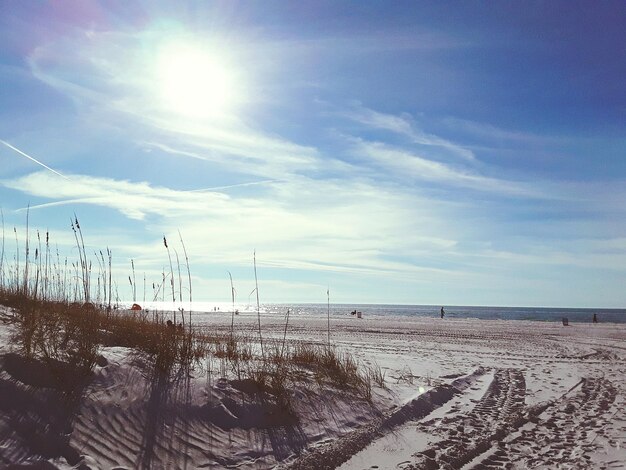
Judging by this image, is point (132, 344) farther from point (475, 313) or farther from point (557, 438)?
point (475, 313)

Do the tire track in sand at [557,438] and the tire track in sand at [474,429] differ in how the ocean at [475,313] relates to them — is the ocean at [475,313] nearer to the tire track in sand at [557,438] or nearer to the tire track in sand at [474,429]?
the tire track in sand at [474,429]

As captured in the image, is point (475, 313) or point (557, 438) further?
point (475, 313)

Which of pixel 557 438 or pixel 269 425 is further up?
pixel 269 425

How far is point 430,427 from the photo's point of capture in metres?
5.40

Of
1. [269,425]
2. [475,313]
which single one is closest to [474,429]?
[269,425]

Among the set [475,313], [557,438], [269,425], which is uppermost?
[269,425]

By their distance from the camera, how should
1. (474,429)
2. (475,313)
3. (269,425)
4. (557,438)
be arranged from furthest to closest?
(475,313), (474,429), (557,438), (269,425)

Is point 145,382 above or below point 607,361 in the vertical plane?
above

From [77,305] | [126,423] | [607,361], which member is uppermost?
[77,305]

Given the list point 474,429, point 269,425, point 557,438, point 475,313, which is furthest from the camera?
point 475,313

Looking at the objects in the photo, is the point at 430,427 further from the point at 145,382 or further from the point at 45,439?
the point at 45,439

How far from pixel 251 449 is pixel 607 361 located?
12127 millimetres

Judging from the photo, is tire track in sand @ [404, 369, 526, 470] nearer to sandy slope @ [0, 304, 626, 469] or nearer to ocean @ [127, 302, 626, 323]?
sandy slope @ [0, 304, 626, 469]

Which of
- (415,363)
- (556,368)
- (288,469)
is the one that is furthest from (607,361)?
(288,469)
